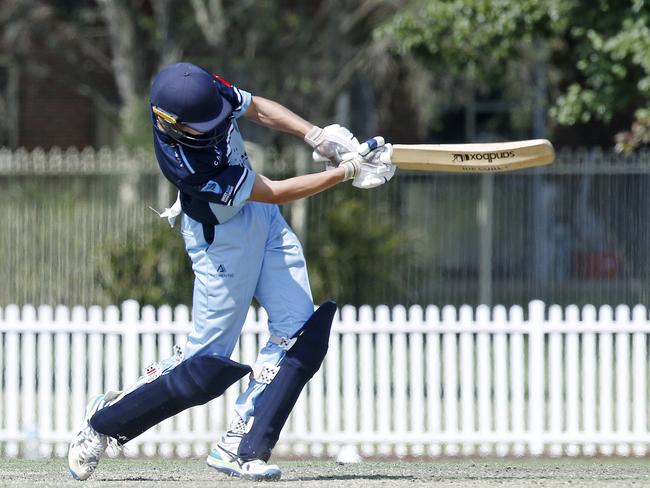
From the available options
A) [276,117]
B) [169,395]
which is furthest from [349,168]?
[169,395]

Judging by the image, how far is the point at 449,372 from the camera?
8.52 meters

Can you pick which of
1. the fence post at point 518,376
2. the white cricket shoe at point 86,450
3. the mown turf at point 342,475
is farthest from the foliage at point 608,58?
the white cricket shoe at point 86,450

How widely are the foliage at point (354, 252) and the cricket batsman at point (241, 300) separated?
8.35 m

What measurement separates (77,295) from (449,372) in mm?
6481

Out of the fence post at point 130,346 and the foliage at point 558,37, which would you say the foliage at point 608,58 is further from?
the fence post at point 130,346

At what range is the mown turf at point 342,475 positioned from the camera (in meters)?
5.42

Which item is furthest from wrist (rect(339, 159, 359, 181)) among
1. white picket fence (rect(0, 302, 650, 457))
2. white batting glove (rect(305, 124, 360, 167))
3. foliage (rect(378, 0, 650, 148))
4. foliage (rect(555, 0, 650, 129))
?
foliage (rect(555, 0, 650, 129))

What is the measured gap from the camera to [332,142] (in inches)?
215

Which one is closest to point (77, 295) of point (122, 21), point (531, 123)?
point (122, 21)

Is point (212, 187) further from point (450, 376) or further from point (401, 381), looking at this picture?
point (450, 376)

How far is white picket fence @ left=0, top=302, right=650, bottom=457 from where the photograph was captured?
27.7ft

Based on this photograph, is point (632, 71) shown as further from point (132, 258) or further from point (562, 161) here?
point (132, 258)

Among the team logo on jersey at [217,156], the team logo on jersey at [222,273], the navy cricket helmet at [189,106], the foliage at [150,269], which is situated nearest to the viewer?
the navy cricket helmet at [189,106]

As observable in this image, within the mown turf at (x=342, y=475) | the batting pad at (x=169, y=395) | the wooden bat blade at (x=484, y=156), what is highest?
the wooden bat blade at (x=484, y=156)
